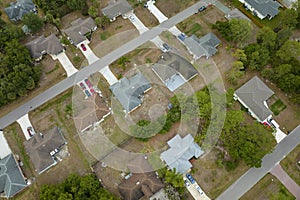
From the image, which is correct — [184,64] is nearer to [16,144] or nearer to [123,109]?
[123,109]

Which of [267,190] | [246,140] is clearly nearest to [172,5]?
[246,140]

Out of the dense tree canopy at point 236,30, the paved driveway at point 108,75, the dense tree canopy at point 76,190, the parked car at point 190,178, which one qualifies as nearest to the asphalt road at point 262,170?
→ the parked car at point 190,178

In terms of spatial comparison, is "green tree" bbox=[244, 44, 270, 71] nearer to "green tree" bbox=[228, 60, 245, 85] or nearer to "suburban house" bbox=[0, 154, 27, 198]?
"green tree" bbox=[228, 60, 245, 85]

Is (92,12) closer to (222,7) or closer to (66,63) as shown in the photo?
(66,63)

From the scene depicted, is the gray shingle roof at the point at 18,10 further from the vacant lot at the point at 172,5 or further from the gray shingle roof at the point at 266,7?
the gray shingle roof at the point at 266,7

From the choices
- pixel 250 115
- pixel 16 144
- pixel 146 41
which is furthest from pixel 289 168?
pixel 16 144
